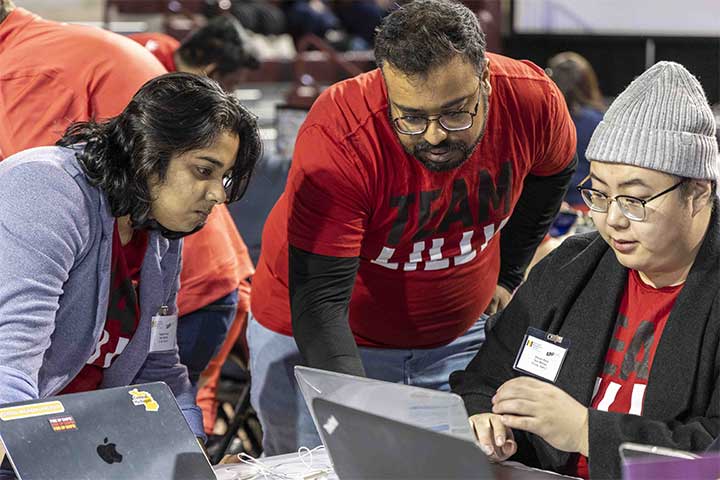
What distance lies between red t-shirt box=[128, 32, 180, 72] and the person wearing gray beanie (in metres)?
2.48

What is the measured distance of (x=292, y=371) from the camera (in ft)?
7.64

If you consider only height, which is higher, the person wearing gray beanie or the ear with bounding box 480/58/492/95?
the ear with bounding box 480/58/492/95

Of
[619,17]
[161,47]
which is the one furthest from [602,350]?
[619,17]

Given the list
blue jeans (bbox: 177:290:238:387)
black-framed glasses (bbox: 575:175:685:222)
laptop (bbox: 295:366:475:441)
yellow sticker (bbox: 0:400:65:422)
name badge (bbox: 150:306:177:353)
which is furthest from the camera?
blue jeans (bbox: 177:290:238:387)

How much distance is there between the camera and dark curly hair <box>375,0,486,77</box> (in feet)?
5.70

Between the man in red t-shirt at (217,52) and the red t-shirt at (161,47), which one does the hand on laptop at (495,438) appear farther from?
the red t-shirt at (161,47)

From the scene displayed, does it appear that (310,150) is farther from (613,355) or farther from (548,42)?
(548,42)

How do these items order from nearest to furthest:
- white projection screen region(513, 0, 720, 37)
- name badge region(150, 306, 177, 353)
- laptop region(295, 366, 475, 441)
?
1. laptop region(295, 366, 475, 441)
2. name badge region(150, 306, 177, 353)
3. white projection screen region(513, 0, 720, 37)

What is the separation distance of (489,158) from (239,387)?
1.70 metres

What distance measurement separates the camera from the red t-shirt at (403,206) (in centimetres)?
191

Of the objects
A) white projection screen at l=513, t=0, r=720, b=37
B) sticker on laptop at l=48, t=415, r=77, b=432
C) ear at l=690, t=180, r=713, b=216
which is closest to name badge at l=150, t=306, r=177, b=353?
sticker on laptop at l=48, t=415, r=77, b=432

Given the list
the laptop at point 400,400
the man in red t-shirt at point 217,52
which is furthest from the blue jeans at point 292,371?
the man in red t-shirt at point 217,52

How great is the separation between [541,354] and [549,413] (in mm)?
211

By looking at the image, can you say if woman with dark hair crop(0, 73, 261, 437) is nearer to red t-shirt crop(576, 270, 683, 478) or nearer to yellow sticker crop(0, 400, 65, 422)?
yellow sticker crop(0, 400, 65, 422)
